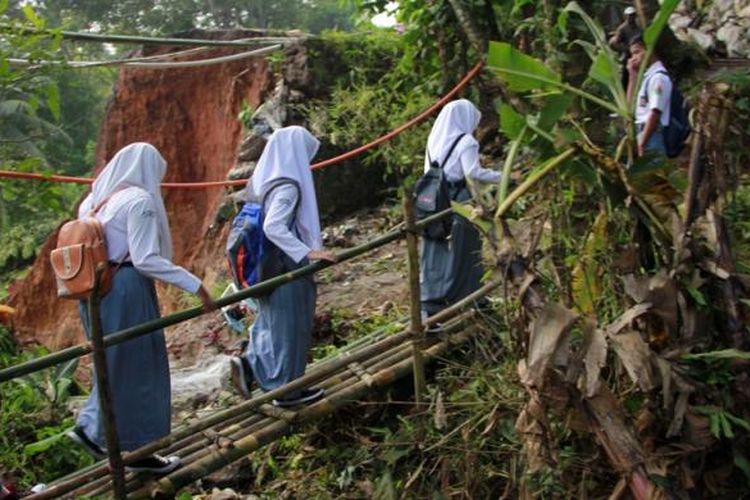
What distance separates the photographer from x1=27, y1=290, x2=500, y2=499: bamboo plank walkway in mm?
3385

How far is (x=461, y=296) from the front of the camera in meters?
4.78

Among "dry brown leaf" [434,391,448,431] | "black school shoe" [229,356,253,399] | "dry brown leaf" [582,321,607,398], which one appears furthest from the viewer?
"black school shoe" [229,356,253,399]

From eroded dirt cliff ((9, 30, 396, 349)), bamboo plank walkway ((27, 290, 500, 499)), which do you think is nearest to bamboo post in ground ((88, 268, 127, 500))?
bamboo plank walkway ((27, 290, 500, 499))

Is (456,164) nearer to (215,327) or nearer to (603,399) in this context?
(603,399)

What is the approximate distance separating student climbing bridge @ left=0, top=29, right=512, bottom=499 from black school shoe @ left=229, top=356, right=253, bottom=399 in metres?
0.20

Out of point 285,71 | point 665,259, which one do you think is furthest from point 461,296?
point 285,71

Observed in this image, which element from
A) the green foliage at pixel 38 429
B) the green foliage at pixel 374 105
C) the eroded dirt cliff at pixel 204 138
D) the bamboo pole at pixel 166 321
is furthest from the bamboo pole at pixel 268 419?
the eroded dirt cliff at pixel 204 138

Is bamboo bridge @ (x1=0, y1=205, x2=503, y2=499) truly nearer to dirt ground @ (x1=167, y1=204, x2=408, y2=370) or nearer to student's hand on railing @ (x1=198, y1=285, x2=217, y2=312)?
student's hand on railing @ (x1=198, y1=285, x2=217, y2=312)

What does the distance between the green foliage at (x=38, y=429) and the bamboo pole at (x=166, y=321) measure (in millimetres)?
1421

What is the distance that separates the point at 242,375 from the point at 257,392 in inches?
16.7

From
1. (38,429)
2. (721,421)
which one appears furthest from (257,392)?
(721,421)

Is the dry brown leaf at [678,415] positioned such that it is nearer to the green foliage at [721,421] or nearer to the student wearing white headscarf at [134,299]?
the green foliage at [721,421]

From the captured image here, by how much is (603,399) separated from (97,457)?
2.14 metres

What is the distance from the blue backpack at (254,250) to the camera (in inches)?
158
